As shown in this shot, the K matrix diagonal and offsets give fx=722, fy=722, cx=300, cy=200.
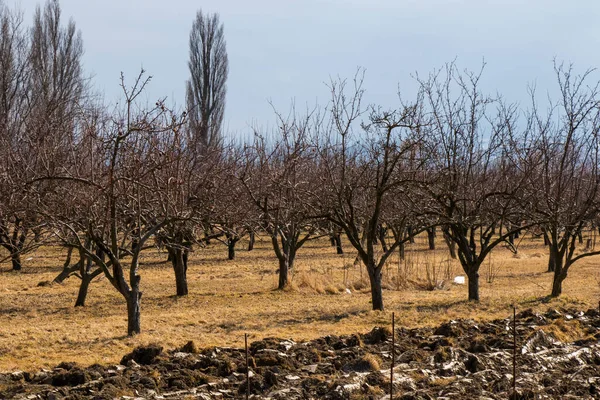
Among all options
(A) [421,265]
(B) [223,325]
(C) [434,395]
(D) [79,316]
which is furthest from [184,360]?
(A) [421,265]

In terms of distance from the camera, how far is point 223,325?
10656mm

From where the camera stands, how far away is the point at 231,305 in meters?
13.4

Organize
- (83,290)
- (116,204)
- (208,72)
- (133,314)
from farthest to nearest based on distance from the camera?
(208,72), (83,290), (116,204), (133,314)

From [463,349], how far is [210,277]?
39.3ft

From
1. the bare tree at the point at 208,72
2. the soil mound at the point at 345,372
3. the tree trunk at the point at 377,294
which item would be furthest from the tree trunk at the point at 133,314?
the bare tree at the point at 208,72

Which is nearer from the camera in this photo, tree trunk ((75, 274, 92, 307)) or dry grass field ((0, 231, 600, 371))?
dry grass field ((0, 231, 600, 371))

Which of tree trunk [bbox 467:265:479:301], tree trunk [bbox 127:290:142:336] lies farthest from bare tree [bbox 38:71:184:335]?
tree trunk [bbox 467:265:479:301]

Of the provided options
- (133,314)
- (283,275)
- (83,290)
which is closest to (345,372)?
(133,314)

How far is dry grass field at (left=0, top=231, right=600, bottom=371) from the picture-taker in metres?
9.28

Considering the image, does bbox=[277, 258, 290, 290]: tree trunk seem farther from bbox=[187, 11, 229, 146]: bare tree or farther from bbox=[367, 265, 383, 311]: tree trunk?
bbox=[187, 11, 229, 146]: bare tree

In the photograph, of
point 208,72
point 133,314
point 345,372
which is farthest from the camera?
point 208,72

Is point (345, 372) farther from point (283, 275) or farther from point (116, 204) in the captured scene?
point (283, 275)

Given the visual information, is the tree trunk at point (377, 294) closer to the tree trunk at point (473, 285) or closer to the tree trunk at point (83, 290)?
the tree trunk at point (473, 285)

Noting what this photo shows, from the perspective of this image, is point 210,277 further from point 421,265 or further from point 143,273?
point 421,265
